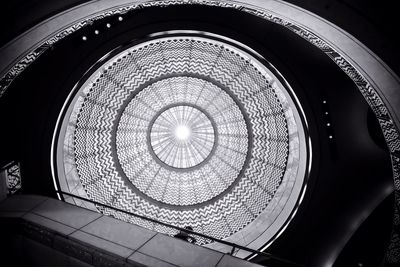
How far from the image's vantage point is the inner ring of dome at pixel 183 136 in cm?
889

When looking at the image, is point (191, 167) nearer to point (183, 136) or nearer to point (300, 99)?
point (183, 136)

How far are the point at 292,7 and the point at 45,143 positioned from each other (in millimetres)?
5738

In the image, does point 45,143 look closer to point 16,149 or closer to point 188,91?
point 16,149

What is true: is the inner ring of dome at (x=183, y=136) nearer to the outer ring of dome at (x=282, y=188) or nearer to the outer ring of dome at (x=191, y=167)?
the outer ring of dome at (x=191, y=167)

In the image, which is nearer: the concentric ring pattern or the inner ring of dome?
the concentric ring pattern

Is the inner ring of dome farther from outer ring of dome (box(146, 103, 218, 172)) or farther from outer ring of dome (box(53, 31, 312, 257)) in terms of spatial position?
outer ring of dome (box(53, 31, 312, 257))

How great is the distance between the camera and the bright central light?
9047mm

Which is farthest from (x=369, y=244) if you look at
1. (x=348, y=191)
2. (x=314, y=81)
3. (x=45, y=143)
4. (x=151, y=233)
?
(x=45, y=143)

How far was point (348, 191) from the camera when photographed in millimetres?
6676

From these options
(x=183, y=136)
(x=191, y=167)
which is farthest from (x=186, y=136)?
(x=191, y=167)

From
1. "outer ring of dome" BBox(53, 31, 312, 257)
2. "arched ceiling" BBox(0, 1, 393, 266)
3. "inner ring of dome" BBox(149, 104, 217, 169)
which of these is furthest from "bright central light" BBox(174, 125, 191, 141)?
"arched ceiling" BBox(0, 1, 393, 266)

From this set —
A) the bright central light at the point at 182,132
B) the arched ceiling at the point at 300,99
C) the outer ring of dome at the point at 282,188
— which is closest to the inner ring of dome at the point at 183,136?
the bright central light at the point at 182,132

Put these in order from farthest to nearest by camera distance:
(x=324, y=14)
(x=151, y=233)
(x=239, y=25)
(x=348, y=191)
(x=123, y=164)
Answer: (x=123, y=164) → (x=348, y=191) → (x=239, y=25) → (x=151, y=233) → (x=324, y=14)

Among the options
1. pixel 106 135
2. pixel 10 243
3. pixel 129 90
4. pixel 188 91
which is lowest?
pixel 10 243
